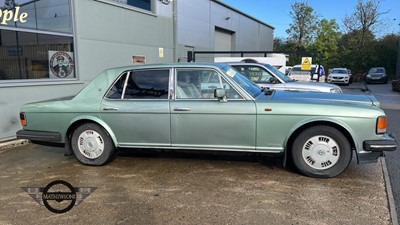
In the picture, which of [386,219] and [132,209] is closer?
[386,219]

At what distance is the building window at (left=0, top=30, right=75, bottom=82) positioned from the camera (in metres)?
7.11

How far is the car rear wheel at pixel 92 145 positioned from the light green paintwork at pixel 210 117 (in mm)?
127

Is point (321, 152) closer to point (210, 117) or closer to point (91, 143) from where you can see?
point (210, 117)

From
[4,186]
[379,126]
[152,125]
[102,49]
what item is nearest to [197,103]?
[152,125]

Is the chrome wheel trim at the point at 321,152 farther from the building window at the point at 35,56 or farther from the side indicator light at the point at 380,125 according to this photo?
the building window at the point at 35,56

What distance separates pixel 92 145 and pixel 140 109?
0.99 m

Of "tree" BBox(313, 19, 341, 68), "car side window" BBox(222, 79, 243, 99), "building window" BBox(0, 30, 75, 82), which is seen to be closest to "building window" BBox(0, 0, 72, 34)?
"building window" BBox(0, 30, 75, 82)

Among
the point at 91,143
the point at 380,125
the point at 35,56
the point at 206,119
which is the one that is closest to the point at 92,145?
the point at 91,143

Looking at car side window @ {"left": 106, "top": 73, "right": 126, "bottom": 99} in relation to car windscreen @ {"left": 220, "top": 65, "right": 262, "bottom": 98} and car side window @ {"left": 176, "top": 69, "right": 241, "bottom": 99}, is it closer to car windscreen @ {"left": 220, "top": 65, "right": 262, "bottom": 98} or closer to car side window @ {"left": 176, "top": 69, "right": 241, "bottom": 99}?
car side window @ {"left": 176, "top": 69, "right": 241, "bottom": 99}

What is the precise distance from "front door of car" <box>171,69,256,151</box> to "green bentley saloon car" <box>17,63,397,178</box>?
14mm

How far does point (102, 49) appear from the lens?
962cm

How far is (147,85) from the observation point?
5.07 meters

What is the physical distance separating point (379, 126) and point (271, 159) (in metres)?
1.72

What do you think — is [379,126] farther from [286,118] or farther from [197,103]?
A: [197,103]
